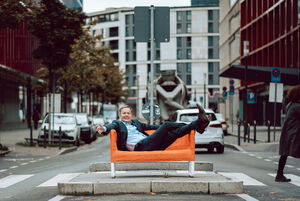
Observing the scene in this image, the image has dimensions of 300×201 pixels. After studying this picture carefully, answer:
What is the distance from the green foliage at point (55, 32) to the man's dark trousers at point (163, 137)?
18.7 m

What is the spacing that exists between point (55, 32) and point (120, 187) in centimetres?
1990

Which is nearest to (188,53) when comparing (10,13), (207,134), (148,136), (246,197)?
(207,134)

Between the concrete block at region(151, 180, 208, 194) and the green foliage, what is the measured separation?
19839 mm

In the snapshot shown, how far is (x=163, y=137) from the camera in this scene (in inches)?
388

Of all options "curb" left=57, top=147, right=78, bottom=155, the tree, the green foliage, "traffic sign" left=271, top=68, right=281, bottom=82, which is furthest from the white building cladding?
the tree

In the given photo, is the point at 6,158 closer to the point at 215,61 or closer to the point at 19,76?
the point at 19,76

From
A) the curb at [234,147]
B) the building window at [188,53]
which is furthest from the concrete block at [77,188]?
the building window at [188,53]

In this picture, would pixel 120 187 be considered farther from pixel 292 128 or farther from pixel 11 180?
pixel 11 180

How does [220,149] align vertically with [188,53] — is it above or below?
below

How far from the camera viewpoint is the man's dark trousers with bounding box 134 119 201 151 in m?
9.82

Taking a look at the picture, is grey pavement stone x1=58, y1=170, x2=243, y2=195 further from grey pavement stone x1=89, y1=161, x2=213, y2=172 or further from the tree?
the tree

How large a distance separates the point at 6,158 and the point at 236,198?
1275cm

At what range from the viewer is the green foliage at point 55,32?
28062mm

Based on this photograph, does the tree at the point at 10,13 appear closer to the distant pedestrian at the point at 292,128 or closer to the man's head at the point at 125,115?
the man's head at the point at 125,115
